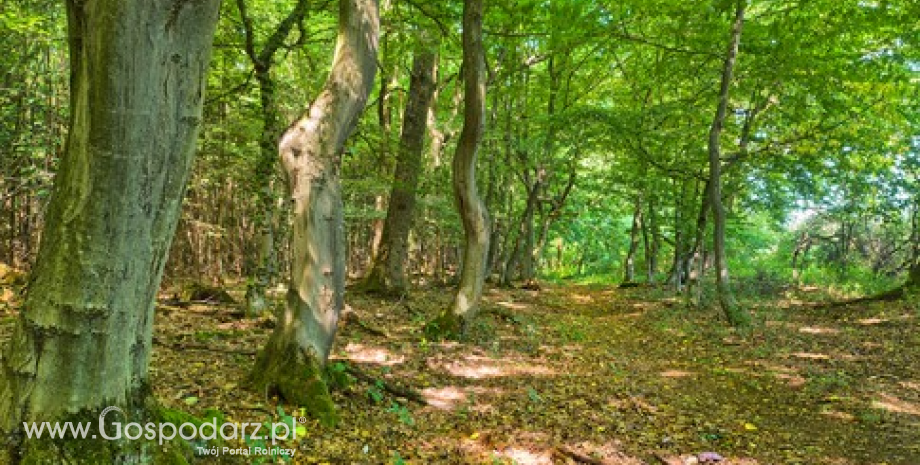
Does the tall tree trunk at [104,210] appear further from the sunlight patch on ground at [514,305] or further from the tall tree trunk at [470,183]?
the sunlight patch on ground at [514,305]

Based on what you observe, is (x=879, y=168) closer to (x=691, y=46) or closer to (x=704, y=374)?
(x=691, y=46)

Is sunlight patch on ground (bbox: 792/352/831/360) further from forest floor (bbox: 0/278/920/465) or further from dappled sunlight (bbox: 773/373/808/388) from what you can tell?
dappled sunlight (bbox: 773/373/808/388)

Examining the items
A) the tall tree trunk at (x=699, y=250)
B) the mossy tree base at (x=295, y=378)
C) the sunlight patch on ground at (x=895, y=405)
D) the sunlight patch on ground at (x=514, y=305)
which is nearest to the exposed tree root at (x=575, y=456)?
the mossy tree base at (x=295, y=378)

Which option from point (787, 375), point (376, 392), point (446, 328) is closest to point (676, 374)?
point (787, 375)

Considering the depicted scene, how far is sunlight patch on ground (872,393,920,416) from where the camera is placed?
5.62m

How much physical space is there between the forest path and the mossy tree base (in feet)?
0.34

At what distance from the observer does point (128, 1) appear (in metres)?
2.01

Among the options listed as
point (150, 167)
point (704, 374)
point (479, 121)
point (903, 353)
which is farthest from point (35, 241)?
point (903, 353)

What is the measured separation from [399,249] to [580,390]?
4988 millimetres

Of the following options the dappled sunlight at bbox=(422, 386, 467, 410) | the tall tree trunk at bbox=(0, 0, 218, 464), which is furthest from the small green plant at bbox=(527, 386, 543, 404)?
the tall tree trunk at bbox=(0, 0, 218, 464)

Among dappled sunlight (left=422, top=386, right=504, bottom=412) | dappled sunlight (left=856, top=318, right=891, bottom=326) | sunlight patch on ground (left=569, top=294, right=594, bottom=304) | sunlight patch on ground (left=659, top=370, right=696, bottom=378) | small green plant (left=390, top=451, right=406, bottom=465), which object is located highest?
dappled sunlight (left=856, top=318, right=891, bottom=326)

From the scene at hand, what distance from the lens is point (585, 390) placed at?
6203mm

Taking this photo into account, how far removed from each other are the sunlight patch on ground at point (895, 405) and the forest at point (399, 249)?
70mm

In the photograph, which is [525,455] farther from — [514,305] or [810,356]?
[514,305]
